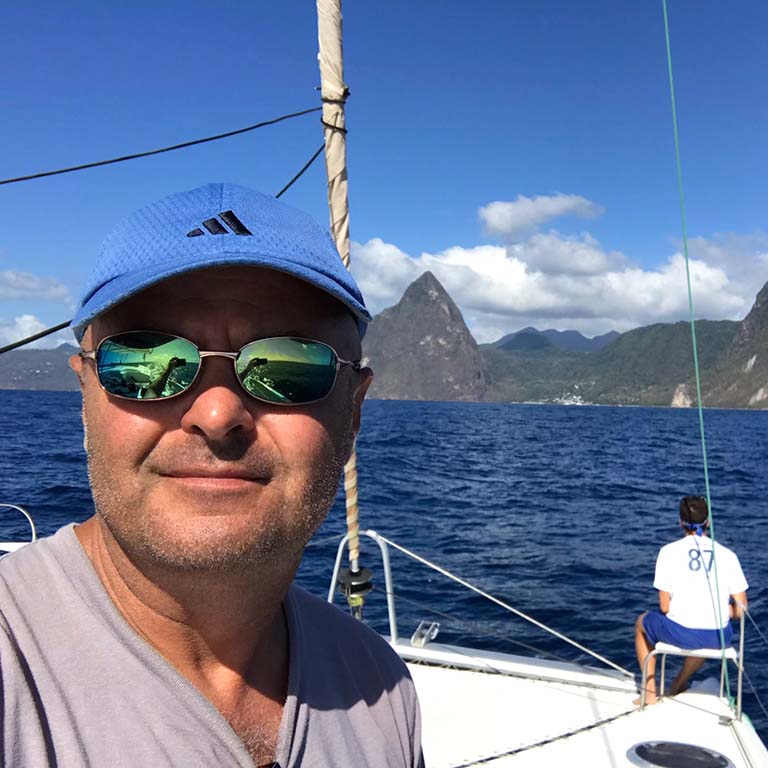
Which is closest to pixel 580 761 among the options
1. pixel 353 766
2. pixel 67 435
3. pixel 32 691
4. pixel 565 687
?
pixel 565 687

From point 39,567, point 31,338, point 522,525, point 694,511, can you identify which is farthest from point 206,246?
point 522,525

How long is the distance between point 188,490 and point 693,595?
627 centimetres

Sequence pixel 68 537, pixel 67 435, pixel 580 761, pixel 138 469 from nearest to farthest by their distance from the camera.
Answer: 1. pixel 138 469
2. pixel 68 537
3. pixel 580 761
4. pixel 67 435

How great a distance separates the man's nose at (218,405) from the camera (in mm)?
1136

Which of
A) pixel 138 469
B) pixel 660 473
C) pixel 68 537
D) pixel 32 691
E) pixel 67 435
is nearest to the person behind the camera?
pixel 32 691

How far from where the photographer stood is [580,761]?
162 inches

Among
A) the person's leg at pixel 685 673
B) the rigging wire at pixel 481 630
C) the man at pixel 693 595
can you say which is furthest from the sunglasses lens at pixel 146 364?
the person's leg at pixel 685 673

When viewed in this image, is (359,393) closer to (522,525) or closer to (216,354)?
(216,354)

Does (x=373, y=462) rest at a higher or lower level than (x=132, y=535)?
lower

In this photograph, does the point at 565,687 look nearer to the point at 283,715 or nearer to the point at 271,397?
the point at 283,715

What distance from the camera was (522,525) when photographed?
68.7ft

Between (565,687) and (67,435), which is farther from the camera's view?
(67,435)

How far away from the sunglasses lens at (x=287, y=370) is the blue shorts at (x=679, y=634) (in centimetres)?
589

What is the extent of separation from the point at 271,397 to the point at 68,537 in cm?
49
